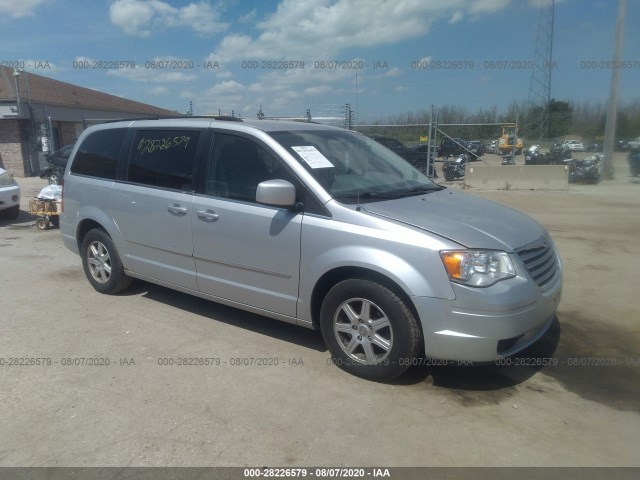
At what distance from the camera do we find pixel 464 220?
3.77 meters

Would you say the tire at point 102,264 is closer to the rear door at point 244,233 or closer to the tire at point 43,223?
the rear door at point 244,233

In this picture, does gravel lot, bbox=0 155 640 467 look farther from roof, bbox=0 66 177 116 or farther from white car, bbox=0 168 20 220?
roof, bbox=0 66 177 116

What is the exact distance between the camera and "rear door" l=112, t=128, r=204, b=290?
468 centimetres

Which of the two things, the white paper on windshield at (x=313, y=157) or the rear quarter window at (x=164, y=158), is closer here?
the white paper on windshield at (x=313, y=157)

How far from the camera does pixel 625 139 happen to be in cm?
1599

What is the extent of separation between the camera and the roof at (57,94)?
2317cm

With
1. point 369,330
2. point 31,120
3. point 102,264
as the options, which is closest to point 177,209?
point 102,264

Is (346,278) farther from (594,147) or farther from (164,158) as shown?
(594,147)

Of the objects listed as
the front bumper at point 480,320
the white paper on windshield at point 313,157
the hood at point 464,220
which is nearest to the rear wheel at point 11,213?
the white paper on windshield at point 313,157

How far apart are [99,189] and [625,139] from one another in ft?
53.2

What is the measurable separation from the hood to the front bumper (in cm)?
32

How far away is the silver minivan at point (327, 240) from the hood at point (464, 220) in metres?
0.02

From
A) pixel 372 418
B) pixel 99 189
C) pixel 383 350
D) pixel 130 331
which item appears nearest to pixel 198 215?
pixel 130 331

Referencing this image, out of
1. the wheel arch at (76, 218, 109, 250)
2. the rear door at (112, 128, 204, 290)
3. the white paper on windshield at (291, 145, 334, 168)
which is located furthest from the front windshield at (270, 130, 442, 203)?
the wheel arch at (76, 218, 109, 250)
